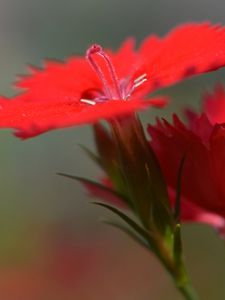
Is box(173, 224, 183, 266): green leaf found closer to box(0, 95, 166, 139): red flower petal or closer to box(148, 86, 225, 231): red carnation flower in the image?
box(148, 86, 225, 231): red carnation flower

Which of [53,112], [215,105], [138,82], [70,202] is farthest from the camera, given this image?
[70,202]

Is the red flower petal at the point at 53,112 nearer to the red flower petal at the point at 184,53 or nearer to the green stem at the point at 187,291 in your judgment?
the red flower petal at the point at 184,53

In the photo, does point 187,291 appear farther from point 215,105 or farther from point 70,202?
point 70,202

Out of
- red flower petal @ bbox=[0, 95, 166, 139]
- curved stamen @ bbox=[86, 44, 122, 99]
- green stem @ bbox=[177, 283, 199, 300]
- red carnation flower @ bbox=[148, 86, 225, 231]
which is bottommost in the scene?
green stem @ bbox=[177, 283, 199, 300]

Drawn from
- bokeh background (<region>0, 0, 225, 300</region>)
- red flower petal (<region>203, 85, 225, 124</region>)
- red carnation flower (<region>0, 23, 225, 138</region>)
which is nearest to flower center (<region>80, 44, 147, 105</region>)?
red carnation flower (<region>0, 23, 225, 138</region>)

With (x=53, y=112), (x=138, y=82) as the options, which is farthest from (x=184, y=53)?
(x=53, y=112)

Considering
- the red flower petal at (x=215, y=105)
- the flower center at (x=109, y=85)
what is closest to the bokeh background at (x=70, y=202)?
the red flower petal at (x=215, y=105)
